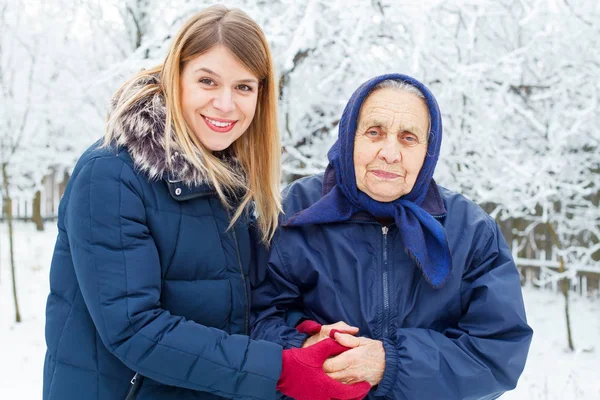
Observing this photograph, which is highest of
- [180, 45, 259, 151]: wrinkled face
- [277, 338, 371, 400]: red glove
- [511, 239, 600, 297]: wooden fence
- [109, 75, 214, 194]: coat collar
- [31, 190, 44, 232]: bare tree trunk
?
[180, 45, 259, 151]: wrinkled face

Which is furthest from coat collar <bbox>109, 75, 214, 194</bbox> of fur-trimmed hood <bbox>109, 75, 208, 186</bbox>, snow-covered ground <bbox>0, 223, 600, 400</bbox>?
snow-covered ground <bbox>0, 223, 600, 400</bbox>

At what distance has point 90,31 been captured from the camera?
268 inches

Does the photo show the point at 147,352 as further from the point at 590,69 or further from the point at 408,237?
the point at 590,69

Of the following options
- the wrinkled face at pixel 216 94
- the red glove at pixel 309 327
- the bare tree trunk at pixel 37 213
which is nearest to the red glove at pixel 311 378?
the red glove at pixel 309 327

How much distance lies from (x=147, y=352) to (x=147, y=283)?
0.63 ft

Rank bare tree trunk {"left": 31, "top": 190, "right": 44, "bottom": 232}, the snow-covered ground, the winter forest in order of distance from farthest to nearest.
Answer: bare tree trunk {"left": 31, "top": 190, "right": 44, "bottom": 232}, the snow-covered ground, the winter forest

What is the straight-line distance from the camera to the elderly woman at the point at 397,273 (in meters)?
1.83

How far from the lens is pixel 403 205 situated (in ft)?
6.50

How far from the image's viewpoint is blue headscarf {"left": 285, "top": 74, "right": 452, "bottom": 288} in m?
1.88

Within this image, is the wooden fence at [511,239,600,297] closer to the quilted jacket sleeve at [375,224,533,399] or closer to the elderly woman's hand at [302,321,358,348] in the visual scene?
the quilted jacket sleeve at [375,224,533,399]

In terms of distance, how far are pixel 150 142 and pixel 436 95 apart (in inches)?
149

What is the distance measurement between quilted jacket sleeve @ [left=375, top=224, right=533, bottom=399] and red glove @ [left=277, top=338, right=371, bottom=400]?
16 centimetres

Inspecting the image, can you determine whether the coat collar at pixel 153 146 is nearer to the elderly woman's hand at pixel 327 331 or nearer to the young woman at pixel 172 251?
the young woman at pixel 172 251

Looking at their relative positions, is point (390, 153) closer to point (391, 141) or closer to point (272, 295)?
point (391, 141)
